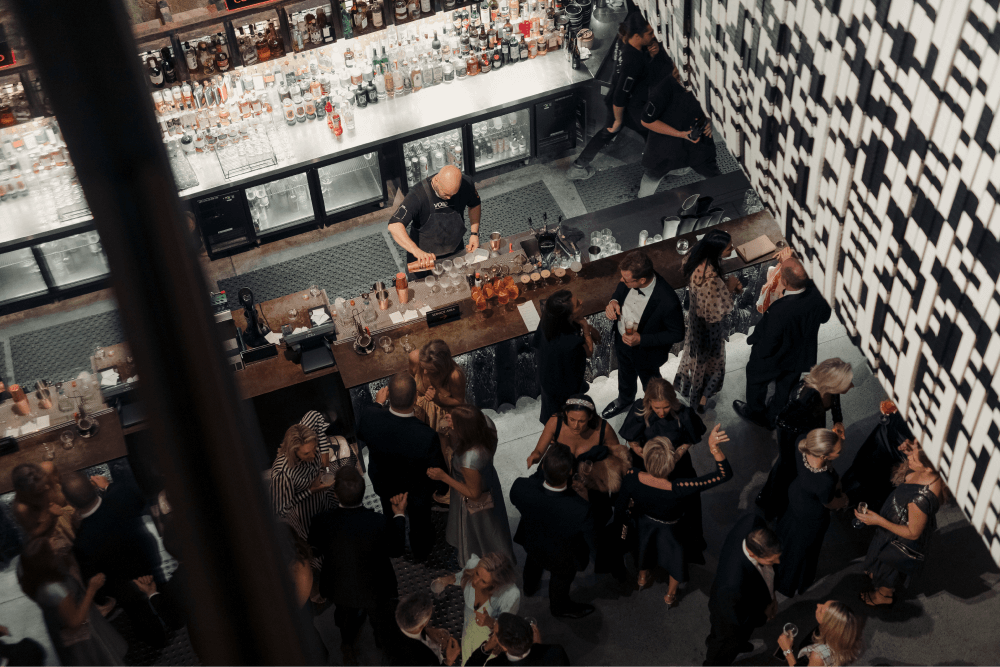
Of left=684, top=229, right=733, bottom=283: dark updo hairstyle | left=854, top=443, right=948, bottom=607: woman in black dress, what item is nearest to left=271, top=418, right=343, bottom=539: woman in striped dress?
left=684, top=229, right=733, bottom=283: dark updo hairstyle

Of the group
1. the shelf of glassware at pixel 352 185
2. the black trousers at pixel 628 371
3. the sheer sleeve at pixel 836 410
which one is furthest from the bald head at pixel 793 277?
the shelf of glassware at pixel 352 185

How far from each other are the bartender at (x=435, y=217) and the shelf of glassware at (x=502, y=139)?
1.81 m

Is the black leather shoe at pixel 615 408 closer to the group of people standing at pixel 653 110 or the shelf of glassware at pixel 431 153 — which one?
the group of people standing at pixel 653 110

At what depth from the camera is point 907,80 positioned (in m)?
0.46

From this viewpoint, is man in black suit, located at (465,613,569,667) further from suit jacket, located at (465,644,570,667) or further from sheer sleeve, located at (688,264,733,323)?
sheer sleeve, located at (688,264,733,323)

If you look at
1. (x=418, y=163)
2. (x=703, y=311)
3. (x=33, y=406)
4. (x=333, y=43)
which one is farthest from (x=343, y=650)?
(x=333, y=43)

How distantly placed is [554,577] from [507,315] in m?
1.99

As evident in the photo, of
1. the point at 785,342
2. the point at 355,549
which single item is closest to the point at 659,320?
the point at 785,342

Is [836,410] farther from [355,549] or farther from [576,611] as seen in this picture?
[355,549]

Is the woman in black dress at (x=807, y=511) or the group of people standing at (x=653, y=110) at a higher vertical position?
the group of people standing at (x=653, y=110)

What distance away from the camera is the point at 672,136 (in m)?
8.20

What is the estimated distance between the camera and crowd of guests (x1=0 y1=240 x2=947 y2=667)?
4.84 m

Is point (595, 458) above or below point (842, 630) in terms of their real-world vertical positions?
above

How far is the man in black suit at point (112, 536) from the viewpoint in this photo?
51 cm
